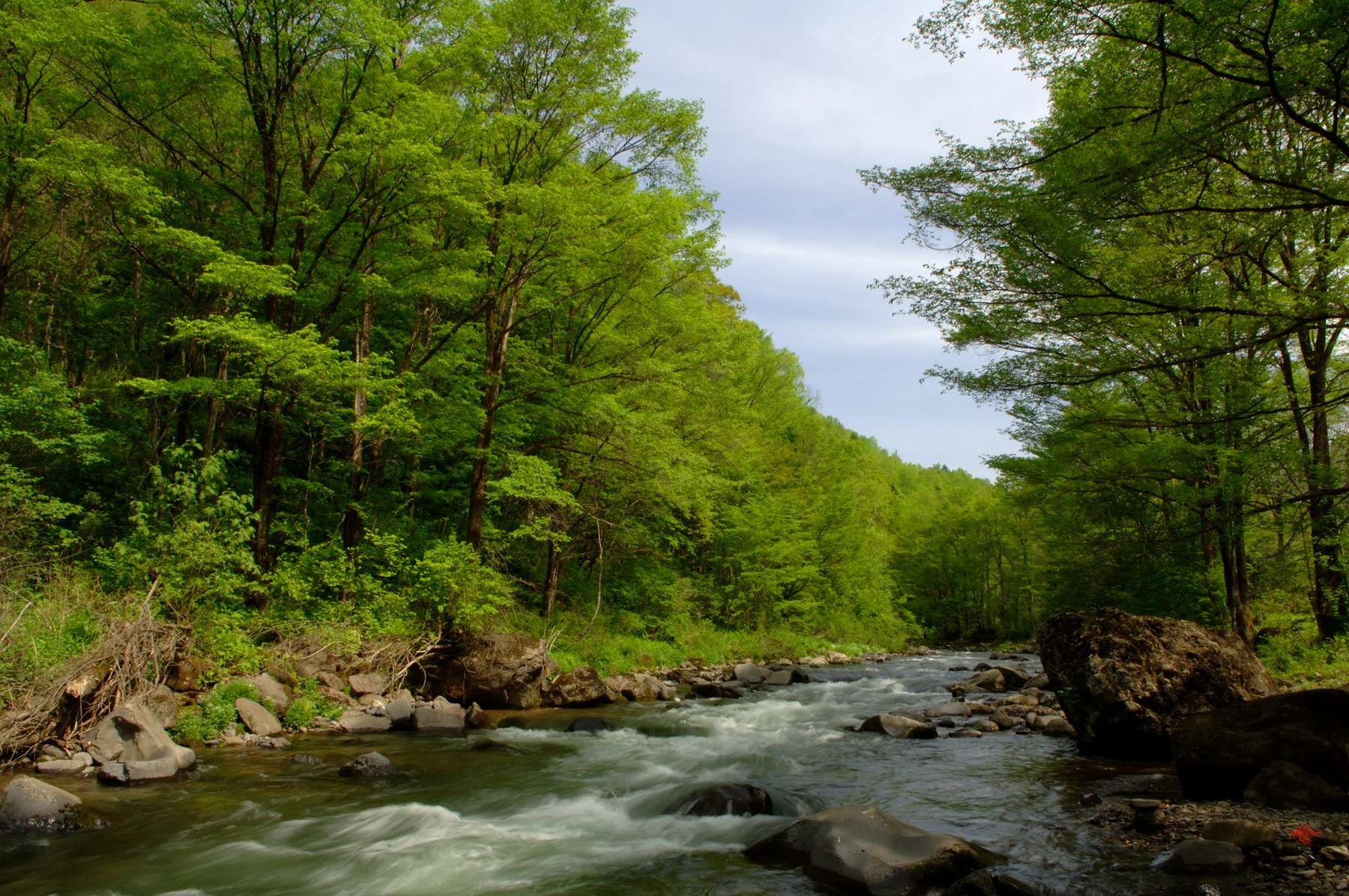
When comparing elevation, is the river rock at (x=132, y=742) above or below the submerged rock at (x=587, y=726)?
above

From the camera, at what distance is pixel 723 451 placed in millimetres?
23875

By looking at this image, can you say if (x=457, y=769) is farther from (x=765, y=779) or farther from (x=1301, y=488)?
(x=1301, y=488)

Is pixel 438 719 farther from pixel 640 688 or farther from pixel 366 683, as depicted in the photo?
pixel 640 688

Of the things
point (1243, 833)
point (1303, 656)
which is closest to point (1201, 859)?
point (1243, 833)

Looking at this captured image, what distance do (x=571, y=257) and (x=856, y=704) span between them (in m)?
11.5

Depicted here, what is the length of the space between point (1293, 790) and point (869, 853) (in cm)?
400

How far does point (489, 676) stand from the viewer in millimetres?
13297

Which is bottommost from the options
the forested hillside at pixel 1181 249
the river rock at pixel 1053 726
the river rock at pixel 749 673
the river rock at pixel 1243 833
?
the river rock at pixel 749 673

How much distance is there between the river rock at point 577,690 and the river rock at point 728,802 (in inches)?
283

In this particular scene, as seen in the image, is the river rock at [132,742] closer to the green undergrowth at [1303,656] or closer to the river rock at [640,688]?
the river rock at [640,688]

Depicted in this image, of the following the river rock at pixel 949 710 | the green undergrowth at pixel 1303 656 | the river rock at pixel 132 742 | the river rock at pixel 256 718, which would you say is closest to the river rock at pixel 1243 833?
the green undergrowth at pixel 1303 656

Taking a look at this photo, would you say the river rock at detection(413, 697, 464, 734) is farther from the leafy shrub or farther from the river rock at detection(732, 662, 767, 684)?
the river rock at detection(732, 662, 767, 684)

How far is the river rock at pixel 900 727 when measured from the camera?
1116 cm

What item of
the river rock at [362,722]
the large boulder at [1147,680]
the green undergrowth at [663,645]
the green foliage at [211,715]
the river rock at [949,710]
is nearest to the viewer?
the green foliage at [211,715]
